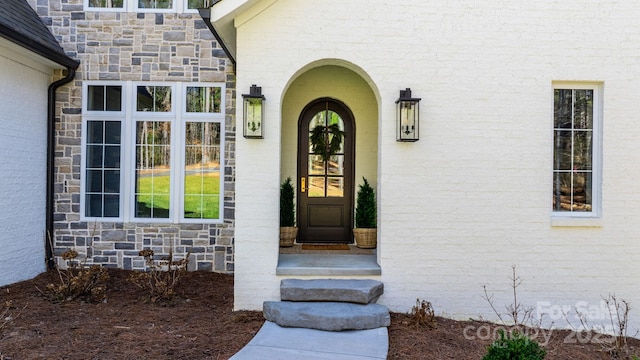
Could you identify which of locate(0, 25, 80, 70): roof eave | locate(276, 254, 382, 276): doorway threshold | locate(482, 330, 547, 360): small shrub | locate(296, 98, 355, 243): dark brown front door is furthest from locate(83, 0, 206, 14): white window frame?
locate(482, 330, 547, 360): small shrub

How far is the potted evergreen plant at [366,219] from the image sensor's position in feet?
20.2

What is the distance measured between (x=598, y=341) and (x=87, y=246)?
23.9 feet

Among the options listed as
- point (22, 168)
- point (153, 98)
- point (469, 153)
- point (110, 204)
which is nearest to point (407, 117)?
point (469, 153)

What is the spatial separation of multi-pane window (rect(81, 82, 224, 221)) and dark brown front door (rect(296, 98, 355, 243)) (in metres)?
1.39

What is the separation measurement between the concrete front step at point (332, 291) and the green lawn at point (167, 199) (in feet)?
8.43

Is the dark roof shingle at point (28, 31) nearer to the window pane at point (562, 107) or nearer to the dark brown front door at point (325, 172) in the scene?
the dark brown front door at point (325, 172)

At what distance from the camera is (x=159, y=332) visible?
172 inches

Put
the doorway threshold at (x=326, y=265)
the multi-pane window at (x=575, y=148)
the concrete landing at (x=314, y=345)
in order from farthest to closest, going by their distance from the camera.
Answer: the multi-pane window at (x=575, y=148) < the doorway threshold at (x=326, y=265) < the concrete landing at (x=314, y=345)

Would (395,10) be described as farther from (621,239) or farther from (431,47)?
(621,239)

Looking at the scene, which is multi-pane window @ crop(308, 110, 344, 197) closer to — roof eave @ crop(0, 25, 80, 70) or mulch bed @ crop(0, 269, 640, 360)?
mulch bed @ crop(0, 269, 640, 360)

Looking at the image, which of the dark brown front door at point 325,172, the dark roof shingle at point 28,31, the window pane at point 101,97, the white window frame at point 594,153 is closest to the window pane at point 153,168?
the window pane at point 101,97

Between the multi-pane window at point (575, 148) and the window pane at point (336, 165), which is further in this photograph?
the window pane at point (336, 165)

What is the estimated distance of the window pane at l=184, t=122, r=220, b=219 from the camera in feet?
22.5

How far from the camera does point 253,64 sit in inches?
193
